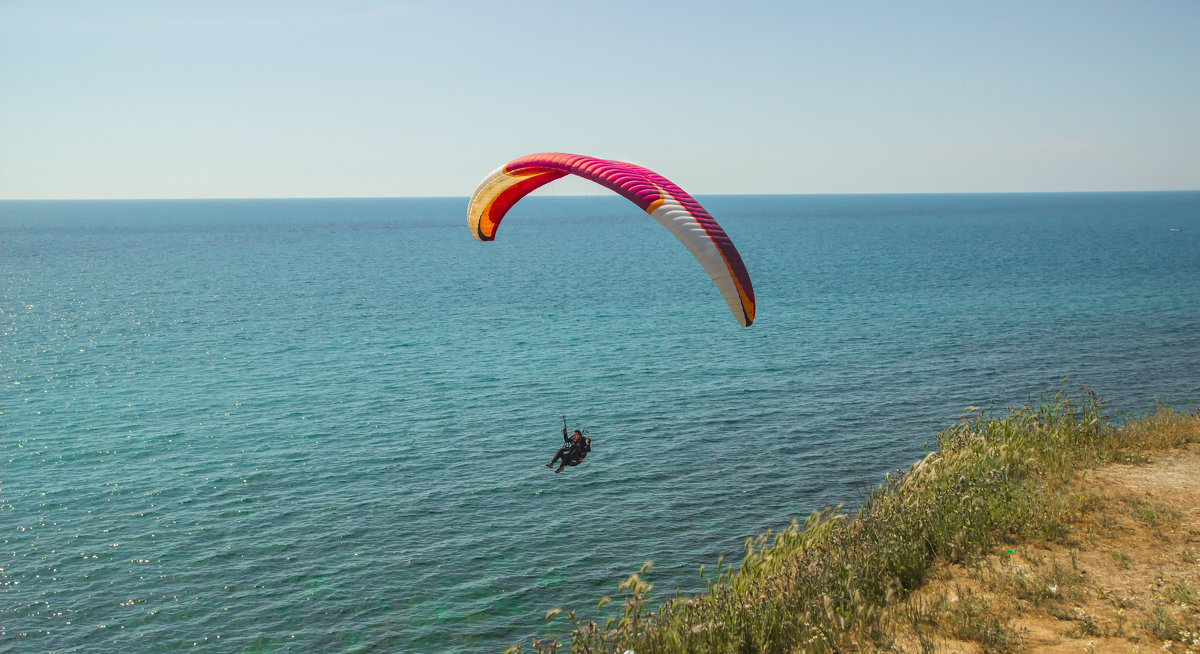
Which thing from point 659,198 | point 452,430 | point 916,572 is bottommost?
point 452,430

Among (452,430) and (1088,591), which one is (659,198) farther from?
(452,430)

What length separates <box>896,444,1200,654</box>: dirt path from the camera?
10789mm

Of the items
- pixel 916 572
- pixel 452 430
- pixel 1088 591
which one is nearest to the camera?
pixel 1088 591

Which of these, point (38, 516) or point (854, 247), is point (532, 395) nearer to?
point (38, 516)

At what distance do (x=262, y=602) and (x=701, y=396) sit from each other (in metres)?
24.7

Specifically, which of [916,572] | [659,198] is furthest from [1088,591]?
[659,198]

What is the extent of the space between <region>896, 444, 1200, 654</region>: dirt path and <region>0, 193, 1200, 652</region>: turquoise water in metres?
12.2

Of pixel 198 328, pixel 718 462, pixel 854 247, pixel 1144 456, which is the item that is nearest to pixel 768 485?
pixel 718 462

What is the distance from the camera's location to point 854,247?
143m

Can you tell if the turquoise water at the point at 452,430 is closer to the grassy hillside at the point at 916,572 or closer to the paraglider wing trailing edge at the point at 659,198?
the grassy hillside at the point at 916,572

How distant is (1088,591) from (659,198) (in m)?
10.0

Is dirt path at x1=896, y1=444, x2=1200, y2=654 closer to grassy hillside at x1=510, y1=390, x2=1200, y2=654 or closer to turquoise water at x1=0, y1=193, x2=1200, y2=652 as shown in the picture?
grassy hillside at x1=510, y1=390, x2=1200, y2=654

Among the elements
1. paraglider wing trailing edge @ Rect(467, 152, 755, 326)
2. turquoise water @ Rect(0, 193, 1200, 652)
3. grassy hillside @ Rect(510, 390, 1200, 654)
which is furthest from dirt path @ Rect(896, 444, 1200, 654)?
turquoise water @ Rect(0, 193, 1200, 652)

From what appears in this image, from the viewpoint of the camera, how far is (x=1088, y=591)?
12.1 metres
